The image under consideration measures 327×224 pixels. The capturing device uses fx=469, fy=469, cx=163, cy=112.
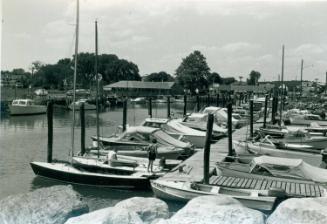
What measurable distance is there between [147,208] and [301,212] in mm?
3541

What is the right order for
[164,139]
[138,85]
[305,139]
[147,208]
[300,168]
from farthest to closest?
[138,85] → [305,139] → [164,139] → [300,168] → [147,208]

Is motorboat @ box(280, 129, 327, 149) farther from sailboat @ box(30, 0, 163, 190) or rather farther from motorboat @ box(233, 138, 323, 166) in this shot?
sailboat @ box(30, 0, 163, 190)

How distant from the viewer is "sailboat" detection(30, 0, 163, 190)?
68.8ft

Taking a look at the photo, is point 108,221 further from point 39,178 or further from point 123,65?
point 123,65

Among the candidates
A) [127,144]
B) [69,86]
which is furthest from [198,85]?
[127,144]

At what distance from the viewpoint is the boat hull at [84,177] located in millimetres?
20984

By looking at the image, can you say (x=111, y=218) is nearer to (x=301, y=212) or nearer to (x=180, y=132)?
(x=301, y=212)

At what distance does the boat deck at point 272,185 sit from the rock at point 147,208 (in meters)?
7.08

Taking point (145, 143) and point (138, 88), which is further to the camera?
point (138, 88)

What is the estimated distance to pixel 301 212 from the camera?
33.2ft

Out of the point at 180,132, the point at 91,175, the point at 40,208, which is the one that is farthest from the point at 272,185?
the point at 180,132

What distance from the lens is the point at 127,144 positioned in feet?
92.5

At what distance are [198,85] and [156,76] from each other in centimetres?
3419

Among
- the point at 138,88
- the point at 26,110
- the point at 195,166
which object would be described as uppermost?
the point at 138,88
